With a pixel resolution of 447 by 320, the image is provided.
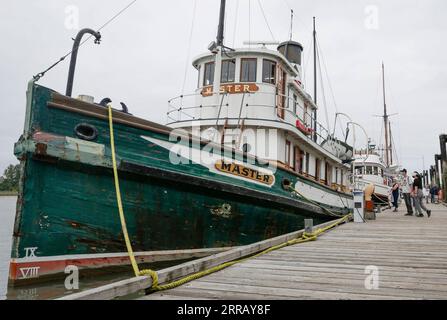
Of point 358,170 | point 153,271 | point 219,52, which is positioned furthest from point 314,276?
point 358,170

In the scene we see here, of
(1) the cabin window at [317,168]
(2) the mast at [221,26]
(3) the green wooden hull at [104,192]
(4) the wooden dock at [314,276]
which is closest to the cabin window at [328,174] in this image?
(1) the cabin window at [317,168]

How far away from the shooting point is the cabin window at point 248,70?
9930 millimetres

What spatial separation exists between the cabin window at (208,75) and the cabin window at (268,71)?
1.49 m

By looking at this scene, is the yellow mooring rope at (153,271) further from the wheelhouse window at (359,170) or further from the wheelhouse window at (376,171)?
the wheelhouse window at (376,171)

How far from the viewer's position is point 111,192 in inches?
226

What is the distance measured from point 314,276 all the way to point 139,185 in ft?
10.8

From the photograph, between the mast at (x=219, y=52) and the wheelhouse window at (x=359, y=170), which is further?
the wheelhouse window at (x=359, y=170)

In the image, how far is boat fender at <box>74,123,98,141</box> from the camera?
557 centimetres

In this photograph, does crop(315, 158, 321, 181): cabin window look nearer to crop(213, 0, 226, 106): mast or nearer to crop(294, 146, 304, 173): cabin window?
crop(294, 146, 304, 173): cabin window

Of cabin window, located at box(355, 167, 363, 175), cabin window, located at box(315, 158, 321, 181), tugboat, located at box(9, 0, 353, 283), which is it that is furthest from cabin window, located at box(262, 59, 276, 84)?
cabin window, located at box(355, 167, 363, 175)

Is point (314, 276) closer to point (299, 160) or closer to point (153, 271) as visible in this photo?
point (153, 271)

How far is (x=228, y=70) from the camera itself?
10.1 metres

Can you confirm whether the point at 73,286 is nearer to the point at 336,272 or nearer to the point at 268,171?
the point at 336,272
